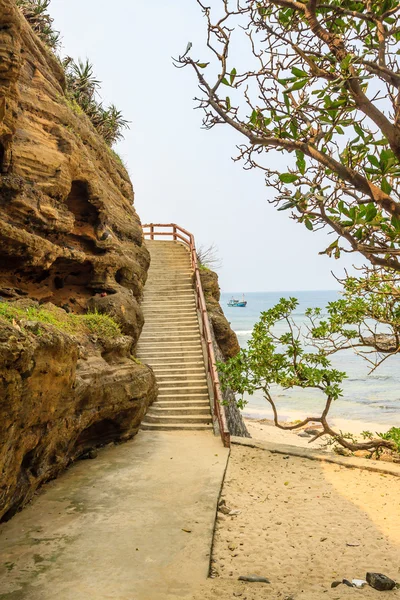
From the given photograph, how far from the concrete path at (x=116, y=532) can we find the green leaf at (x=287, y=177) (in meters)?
3.39

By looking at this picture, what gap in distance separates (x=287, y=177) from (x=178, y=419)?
7858mm

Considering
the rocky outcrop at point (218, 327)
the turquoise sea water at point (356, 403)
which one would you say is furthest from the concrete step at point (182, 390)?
the turquoise sea water at point (356, 403)

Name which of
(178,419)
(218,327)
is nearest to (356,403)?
(218,327)

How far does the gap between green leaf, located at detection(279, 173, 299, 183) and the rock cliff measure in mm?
2542

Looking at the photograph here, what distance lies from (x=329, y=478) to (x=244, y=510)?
1897 mm

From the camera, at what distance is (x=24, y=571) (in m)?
3.99

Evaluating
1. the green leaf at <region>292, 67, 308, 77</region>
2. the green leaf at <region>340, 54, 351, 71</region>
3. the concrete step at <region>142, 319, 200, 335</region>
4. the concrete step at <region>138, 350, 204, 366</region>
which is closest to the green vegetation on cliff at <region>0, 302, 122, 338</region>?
the concrete step at <region>138, 350, 204, 366</region>

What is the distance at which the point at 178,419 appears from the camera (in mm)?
9914

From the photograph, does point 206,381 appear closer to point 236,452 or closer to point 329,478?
point 236,452

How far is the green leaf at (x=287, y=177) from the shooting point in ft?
9.67

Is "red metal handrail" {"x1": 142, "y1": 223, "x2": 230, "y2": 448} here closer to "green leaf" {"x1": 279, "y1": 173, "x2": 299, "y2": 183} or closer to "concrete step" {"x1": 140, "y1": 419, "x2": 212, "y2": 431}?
"concrete step" {"x1": 140, "y1": 419, "x2": 212, "y2": 431}

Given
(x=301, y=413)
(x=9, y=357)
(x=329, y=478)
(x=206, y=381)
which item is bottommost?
(x=301, y=413)

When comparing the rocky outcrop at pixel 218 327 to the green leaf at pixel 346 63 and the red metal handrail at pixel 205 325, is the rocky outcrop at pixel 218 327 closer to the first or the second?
the red metal handrail at pixel 205 325

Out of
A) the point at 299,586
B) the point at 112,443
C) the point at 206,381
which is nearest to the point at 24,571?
the point at 299,586
